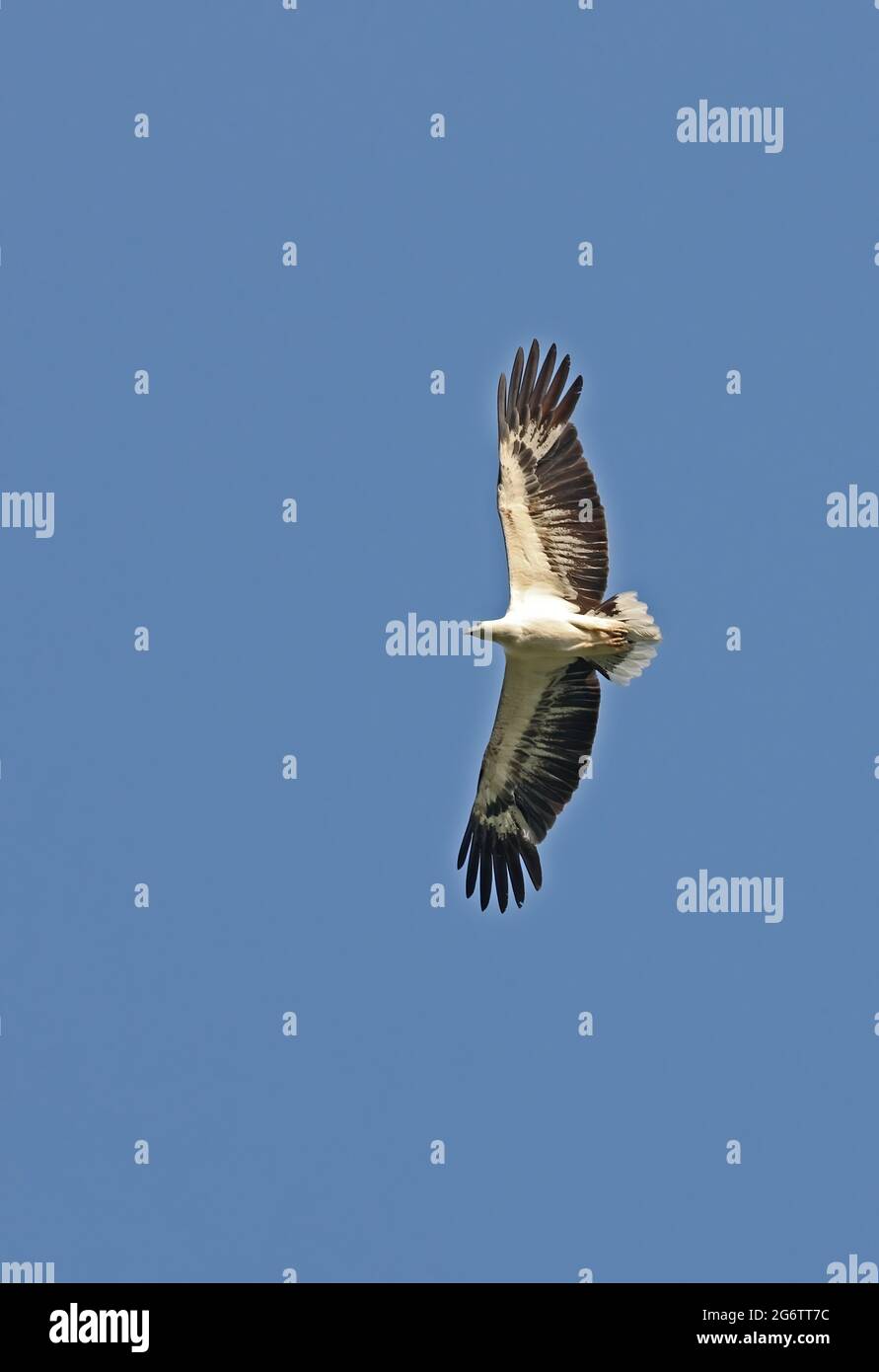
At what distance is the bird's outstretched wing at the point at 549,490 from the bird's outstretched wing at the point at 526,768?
110cm

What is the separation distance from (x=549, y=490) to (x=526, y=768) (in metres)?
3.60

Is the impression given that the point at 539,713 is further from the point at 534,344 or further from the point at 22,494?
the point at 22,494

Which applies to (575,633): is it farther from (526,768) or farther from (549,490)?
(526,768)

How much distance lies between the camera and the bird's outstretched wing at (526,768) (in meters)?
28.1

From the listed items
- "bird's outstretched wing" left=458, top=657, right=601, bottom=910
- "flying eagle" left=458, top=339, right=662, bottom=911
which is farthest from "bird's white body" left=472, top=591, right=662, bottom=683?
"bird's outstretched wing" left=458, top=657, right=601, bottom=910

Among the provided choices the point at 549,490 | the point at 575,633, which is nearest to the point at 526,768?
the point at 575,633

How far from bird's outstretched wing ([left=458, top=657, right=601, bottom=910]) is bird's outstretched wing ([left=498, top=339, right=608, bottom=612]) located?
1104 millimetres

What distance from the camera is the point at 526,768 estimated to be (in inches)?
1131

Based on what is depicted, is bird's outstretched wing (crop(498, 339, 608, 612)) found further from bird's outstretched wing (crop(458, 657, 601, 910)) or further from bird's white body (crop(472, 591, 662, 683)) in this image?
bird's outstretched wing (crop(458, 657, 601, 910))

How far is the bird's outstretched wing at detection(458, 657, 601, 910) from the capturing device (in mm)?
28078

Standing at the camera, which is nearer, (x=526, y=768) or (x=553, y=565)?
(x=553, y=565)

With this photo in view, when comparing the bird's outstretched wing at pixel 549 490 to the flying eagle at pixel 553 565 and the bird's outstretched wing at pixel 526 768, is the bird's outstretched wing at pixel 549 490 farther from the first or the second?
the bird's outstretched wing at pixel 526 768
